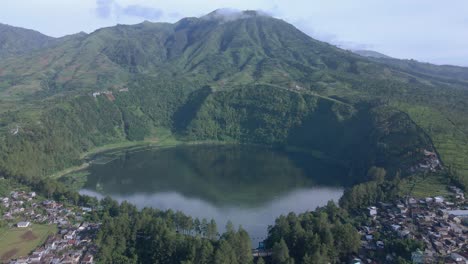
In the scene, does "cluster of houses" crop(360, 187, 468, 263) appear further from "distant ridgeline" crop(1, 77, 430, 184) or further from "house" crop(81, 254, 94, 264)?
"house" crop(81, 254, 94, 264)

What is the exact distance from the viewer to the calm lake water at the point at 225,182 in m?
43.6

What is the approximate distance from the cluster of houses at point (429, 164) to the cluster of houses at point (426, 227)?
7.52 m

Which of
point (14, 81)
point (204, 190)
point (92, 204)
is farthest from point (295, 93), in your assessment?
point (14, 81)

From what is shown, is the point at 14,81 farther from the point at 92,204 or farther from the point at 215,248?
the point at 215,248

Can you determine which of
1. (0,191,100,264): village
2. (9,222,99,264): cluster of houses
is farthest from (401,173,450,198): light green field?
(0,191,100,264): village

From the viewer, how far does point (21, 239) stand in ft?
110

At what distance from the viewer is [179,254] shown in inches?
1179

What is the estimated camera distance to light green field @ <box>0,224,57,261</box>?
103 ft

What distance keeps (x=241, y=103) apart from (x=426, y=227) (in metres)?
58.8

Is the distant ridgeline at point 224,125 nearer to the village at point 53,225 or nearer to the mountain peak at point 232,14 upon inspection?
the village at point 53,225

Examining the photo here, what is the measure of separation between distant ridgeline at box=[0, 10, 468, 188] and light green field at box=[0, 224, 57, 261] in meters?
14.3

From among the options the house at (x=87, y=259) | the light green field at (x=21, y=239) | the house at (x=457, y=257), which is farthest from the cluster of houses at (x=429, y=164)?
the light green field at (x=21, y=239)

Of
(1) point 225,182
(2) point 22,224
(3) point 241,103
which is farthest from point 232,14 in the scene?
(2) point 22,224

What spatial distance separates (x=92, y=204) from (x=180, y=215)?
11.5m
